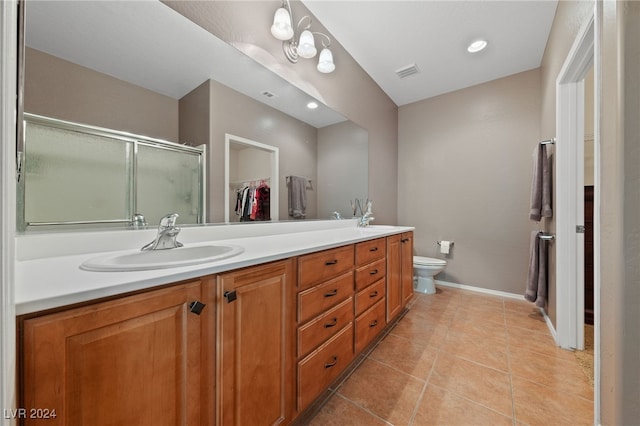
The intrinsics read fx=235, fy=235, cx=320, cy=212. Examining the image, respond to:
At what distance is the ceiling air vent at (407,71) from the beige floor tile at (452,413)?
2766 millimetres

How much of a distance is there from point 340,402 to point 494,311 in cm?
187

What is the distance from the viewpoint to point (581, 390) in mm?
1268

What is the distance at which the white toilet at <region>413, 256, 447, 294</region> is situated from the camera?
2.59m

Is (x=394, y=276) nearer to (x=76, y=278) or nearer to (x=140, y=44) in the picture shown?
(x=76, y=278)

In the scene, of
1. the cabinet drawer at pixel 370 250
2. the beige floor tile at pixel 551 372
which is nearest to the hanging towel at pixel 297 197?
the cabinet drawer at pixel 370 250

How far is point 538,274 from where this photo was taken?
1.99m

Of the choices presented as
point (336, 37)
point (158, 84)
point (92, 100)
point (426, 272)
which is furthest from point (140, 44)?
point (426, 272)

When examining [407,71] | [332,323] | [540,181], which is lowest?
[332,323]

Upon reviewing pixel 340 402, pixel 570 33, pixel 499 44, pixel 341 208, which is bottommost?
pixel 340 402

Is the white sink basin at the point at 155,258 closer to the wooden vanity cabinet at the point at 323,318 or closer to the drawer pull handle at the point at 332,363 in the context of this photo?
the wooden vanity cabinet at the point at 323,318

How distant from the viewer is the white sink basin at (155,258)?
2.14 feet

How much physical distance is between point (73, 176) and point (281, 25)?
142 cm

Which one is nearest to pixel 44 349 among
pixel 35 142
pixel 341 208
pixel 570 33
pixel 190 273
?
pixel 190 273

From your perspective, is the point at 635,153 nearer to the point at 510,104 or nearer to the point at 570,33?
the point at 570,33
